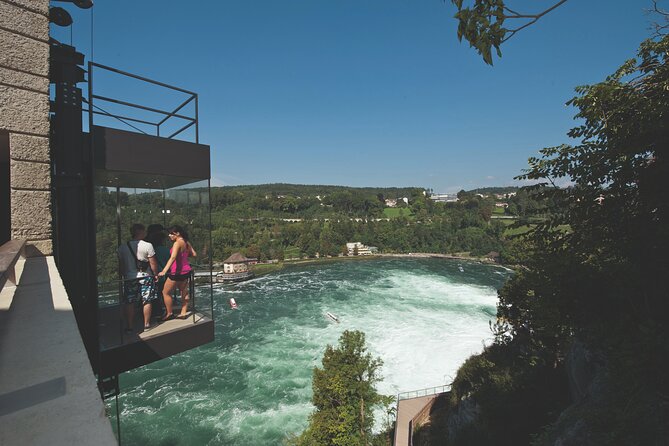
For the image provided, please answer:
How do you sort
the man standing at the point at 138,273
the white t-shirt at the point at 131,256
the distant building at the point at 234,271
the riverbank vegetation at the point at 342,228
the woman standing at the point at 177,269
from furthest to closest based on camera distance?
the riverbank vegetation at the point at 342,228, the distant building at the point at 234,271, the woman standing at the point at 177,269, the white t-shirt at the point at 131,256, the man standing at the point at 138,273

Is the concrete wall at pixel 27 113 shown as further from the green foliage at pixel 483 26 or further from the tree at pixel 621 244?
the tree at pixel 621 244

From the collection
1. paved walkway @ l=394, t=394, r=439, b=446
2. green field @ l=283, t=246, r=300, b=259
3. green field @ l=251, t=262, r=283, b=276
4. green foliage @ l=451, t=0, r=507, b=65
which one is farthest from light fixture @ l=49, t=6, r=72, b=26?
green field @ l=283, t=246, r=300, b=259

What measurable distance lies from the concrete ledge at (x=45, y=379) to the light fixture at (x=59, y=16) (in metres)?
3.20

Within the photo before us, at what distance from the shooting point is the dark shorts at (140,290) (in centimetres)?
430

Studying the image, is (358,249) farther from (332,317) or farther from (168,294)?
(168,294)

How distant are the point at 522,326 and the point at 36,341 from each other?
20.1m

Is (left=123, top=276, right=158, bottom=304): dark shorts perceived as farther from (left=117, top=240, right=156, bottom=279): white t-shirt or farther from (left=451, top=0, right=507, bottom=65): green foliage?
(left=451, top=0, right=507, bottom=65): green foliage

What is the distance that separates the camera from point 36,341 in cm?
175

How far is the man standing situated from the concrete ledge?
6.59ft

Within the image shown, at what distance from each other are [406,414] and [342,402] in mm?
3463

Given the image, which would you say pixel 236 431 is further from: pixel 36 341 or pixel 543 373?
pixel 36 341

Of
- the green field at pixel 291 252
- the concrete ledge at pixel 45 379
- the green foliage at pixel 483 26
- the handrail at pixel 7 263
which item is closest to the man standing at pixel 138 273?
the handrail at pixel 7 263

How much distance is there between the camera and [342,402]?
16938 mm

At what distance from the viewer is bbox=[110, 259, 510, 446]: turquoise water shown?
19750 millimetres
